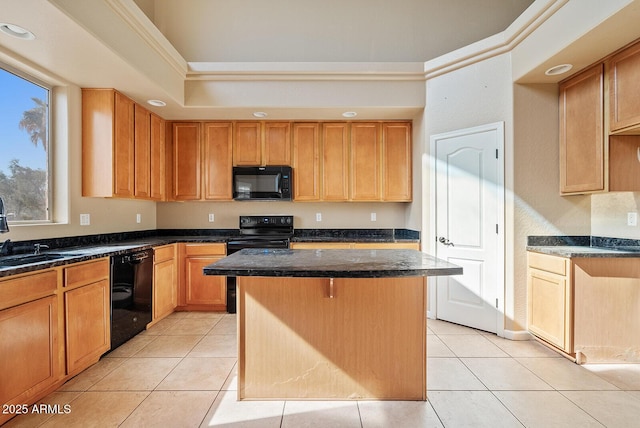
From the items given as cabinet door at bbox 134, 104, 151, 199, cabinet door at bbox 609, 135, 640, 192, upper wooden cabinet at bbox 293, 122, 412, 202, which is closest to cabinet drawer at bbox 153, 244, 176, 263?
cabinet door at bbox 134, 104, 151, 199

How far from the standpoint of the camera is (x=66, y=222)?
2893 millimetres

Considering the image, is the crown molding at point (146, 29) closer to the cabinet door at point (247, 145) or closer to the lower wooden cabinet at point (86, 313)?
the cabinet door at point (247, 145)

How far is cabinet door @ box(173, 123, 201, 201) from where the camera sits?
4.15 metres

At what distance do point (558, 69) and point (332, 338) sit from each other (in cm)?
290

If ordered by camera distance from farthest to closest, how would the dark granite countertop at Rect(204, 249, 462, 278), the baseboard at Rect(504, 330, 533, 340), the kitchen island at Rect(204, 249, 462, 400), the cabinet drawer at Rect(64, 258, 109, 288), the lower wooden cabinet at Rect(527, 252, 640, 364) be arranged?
the baseboard at Rect(504, 330, 533, 340), the lower wooden cabinet at Rect(527, 252, 640, 364), the cabinet drawer at Rect(64, 258, 109, 288), the kitchen island at Rect(204, 249, 462, 400), the dark granite countertop at Rect(204, 249, 462, 278)

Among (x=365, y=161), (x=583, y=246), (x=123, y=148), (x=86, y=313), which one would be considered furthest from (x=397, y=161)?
(x=86, y=313)

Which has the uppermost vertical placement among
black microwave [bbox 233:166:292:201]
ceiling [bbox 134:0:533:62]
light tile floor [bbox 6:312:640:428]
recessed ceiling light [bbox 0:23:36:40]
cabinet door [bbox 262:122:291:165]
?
ceiling [bbox 134:0:533:62]

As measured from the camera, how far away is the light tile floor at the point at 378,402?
184 centimetres

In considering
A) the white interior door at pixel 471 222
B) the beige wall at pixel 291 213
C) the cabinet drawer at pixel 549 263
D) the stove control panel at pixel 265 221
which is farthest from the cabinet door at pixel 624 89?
the stove control panel at pixel 265 221

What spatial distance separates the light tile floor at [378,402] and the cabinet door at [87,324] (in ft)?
0.41

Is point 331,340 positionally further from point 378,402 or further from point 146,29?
point 146,29

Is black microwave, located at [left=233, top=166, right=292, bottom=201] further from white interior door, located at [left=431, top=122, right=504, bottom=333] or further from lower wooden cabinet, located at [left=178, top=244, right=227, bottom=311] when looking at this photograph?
white interior door, located at [left=431, top=122, right=504, bottom=333]

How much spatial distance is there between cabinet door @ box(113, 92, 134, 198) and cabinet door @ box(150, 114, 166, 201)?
0.41m

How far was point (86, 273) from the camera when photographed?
241cm
